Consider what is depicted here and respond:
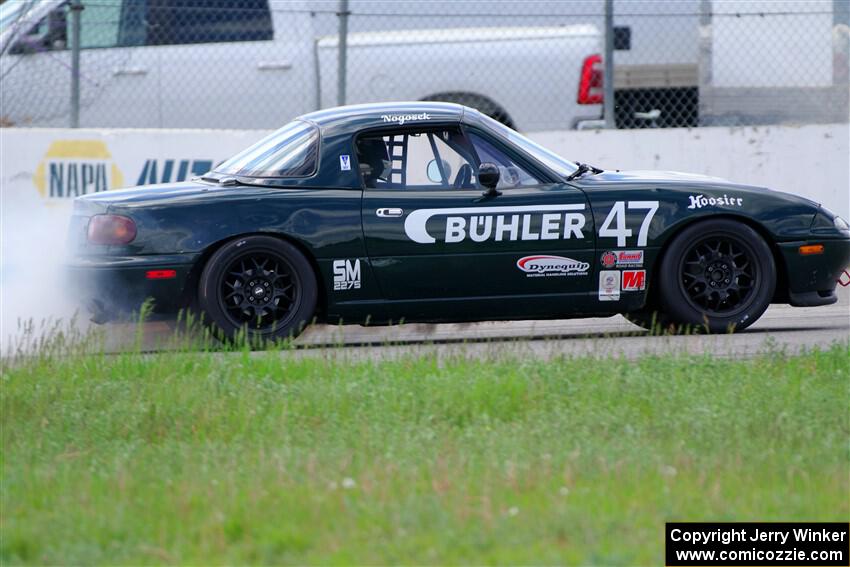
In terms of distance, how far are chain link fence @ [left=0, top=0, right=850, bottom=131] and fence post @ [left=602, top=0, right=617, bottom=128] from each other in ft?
0.19

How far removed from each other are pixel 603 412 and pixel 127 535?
209 centimetres

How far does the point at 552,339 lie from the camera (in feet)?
24.8

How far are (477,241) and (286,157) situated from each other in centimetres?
123

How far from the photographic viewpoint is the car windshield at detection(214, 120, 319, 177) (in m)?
7.35

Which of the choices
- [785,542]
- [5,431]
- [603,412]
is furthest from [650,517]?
[5,431]

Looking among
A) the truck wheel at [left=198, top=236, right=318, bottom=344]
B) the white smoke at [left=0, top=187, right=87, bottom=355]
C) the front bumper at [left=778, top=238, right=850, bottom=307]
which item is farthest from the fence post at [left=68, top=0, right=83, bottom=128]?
the front bumper at [left=778, top=238, right=850, bottom=307]

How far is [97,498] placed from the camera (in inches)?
167

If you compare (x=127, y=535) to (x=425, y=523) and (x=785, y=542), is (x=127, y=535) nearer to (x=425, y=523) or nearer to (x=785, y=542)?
(x=425, y=523)

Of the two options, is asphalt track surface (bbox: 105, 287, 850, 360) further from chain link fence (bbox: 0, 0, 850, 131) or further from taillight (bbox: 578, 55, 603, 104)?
taillight (bbox: 578, 55, 603, 104)

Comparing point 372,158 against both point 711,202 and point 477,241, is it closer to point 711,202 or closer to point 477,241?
point 477,241

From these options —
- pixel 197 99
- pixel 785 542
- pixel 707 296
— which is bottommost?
pixel 785 542

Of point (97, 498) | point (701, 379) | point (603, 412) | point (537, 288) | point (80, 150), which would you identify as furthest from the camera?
point (80, 150)

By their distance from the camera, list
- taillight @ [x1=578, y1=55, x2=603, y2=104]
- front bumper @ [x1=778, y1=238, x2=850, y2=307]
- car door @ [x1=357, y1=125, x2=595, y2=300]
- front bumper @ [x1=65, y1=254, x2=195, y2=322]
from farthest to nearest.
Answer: taillight @ [x1=578, y1=55, x2=603, y2=104] < front bumper @ [x1=778, y1=238, x2=850, y2=307] < car door @ [x1=357, y1=125, x2=595, y2=300] < front bumper @ [x1=65, y1=254, x2=195, y2=322]

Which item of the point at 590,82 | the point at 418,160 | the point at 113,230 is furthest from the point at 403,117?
the point at 590,82
